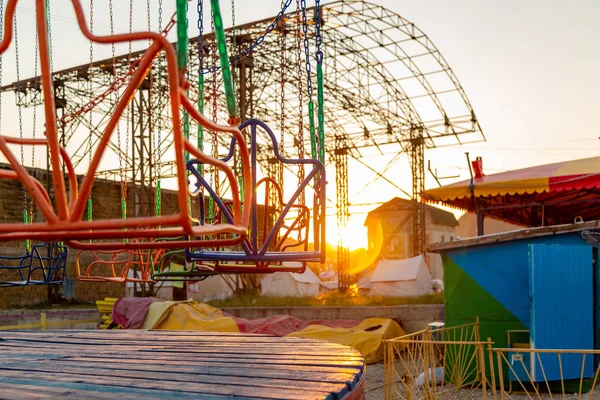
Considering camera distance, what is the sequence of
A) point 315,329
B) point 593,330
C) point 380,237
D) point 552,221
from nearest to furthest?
point 593,330 → point 315,329 → point 552,221 → point 380,237

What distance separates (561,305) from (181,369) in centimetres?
798

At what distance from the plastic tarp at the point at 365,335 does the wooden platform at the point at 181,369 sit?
27.6 ft

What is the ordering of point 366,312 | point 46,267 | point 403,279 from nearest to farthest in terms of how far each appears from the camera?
point 46,267 < point 366,312 < point 403,279

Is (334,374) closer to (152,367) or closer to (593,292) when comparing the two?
(152,367)

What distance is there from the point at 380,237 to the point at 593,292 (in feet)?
108

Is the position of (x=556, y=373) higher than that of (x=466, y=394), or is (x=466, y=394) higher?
(x=556, y=373)

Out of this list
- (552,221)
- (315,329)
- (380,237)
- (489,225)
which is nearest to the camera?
(315,329)

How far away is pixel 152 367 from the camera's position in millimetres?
3418

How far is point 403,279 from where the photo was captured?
2405cm

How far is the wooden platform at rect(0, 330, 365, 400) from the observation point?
2.63 metres

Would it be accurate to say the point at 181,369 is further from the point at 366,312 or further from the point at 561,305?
the point at 366,312

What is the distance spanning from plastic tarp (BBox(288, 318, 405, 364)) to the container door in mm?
3866

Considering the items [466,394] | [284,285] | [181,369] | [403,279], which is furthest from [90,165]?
[284,285]

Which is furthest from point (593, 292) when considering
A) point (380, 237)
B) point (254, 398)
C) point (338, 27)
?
point (380, 237)
